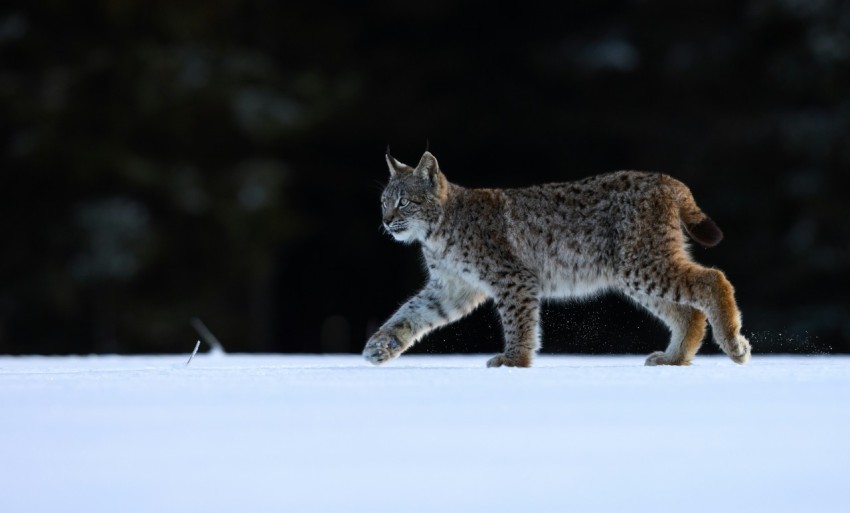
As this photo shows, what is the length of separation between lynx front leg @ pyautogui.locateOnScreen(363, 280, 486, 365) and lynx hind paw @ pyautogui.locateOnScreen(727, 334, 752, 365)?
1445mm

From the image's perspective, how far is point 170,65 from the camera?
61.0 ft

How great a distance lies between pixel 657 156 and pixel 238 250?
5327 millimetres

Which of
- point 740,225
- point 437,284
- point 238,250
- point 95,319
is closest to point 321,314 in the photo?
point 238,250

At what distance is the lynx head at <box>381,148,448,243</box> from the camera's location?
298 inches

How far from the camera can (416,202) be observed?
299 inches

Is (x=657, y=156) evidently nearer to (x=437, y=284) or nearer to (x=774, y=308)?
(x=774, y=308)

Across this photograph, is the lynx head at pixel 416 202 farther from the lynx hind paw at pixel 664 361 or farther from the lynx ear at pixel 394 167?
the lynx hind paw at pixel 664 361

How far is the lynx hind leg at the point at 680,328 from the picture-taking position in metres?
7.24

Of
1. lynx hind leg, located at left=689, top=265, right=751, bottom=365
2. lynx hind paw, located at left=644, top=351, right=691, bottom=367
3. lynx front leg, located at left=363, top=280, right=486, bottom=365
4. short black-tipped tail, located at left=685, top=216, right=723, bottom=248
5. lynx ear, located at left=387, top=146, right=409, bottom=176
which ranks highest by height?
lynx ear, located at left=387, top=146, right=409, bottom=176

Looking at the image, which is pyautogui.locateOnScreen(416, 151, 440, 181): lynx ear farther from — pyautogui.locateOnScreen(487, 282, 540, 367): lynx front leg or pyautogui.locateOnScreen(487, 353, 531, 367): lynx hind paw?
pyautogui.locateOnScreen(487, 353, 531, 367): lynx hind paw

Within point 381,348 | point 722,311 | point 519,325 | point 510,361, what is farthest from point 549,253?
point 722,311

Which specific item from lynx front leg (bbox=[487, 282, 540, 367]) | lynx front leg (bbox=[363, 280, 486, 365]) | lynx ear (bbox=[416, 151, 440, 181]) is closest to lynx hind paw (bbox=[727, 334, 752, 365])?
lynx front leg (bbox=[487, 282, 540, 367])

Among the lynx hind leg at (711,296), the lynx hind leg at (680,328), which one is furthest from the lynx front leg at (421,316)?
the lynx hind leg at (711,296)

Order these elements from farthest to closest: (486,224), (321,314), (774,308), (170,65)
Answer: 1. (321,314)
2. (170,65)
3. (774,308)
4. (486,224)
